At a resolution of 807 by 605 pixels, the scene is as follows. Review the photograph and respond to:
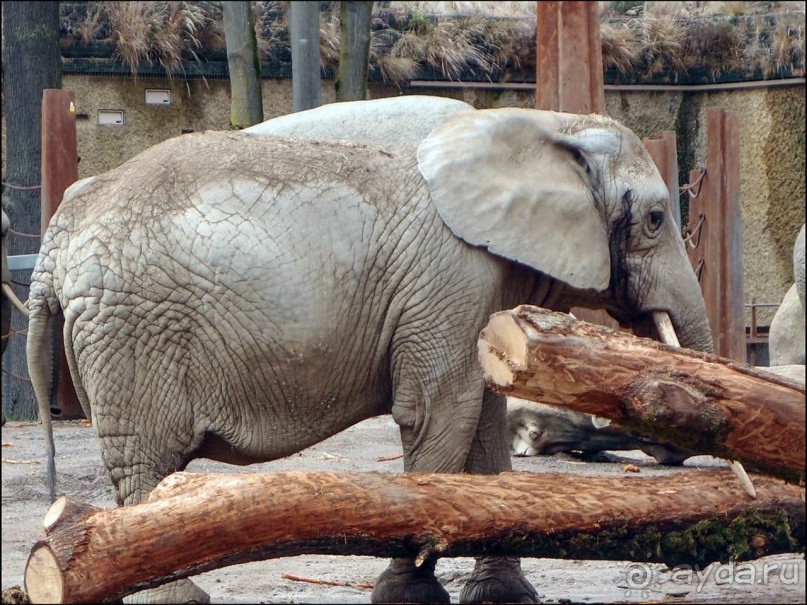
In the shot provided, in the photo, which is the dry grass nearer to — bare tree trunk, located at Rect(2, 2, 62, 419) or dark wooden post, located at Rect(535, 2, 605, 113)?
bare tree trunk, located at Rect(2, 2, 62, 419)

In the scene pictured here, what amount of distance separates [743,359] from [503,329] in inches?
225

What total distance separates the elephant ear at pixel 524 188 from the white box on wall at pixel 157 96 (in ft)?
24.3

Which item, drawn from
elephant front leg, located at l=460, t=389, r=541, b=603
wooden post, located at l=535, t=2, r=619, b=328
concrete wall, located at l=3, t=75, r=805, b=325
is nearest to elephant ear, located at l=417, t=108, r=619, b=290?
elephant front leg, located at l=460, t=389, r=541, b=603

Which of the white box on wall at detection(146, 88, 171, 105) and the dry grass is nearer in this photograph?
the dry grass

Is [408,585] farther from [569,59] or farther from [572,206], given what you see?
[569,59]

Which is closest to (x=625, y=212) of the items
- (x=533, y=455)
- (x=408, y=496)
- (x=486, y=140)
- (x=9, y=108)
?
(x=486, y=140)

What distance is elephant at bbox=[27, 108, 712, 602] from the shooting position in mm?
4566

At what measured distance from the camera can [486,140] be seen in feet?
16.1

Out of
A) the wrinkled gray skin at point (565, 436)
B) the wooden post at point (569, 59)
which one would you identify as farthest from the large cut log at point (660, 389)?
the wrinkled gray skin at point (565, 436)

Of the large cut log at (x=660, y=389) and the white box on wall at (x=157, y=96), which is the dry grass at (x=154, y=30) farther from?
the large cut log at (x=660, y=389)

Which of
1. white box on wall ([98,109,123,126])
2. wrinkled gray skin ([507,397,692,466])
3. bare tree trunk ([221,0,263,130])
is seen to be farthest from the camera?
white box on wall ([98,109,123,126])

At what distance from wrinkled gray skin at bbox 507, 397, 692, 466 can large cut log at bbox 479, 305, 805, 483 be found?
12.1ft

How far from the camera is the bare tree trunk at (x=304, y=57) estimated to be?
869 cm

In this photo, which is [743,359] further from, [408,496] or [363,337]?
[408,496]
